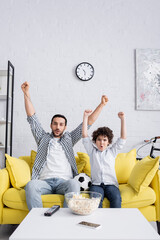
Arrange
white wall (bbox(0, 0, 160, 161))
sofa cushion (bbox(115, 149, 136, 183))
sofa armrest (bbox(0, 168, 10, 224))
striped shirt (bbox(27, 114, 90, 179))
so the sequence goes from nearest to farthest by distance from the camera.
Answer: sofa armrest (bbox(0, 168, 10, 224)) < striped shirt (bbox(27, 114, 90, 179)) < sofa cushion (bbox(115, 149, 136, 183)) < white wall (bbox(0, 0, 160, 161))

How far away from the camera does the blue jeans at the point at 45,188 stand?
5.70 ft

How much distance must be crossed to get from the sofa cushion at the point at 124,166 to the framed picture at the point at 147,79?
0.88 metres

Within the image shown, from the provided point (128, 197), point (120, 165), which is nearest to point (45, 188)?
point (128, 197)

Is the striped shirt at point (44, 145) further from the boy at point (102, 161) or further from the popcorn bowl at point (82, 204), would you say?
the popcorn bowl at point (82, 204)

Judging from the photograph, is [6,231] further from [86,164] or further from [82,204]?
[82,204]

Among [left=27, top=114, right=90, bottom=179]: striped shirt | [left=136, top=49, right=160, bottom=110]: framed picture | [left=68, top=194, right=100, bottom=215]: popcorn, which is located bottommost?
[left=68, top=194, right=100, bottom=215]: popcorn

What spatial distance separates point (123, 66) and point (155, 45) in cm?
53

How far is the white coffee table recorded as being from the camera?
1.00 m

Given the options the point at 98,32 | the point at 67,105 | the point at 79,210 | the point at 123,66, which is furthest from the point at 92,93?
the point at 79,210

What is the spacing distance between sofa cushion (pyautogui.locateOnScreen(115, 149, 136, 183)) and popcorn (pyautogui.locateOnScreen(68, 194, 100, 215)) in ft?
3.51

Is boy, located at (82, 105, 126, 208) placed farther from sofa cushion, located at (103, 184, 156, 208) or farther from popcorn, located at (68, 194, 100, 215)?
popcorn, located at (68, 194, 100, 215)

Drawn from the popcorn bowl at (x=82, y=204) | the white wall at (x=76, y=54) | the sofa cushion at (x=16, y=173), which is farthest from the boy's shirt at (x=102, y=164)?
the white wall at (x=76, y=54)

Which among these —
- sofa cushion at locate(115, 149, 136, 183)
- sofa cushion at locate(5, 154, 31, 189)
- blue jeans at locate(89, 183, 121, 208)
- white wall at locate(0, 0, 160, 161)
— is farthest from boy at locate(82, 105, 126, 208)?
white wall at locate(0, 0, 160, 161)

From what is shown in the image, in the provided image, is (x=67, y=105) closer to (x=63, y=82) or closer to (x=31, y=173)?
(x=63, y=82)
